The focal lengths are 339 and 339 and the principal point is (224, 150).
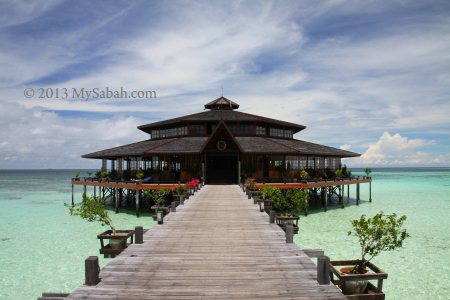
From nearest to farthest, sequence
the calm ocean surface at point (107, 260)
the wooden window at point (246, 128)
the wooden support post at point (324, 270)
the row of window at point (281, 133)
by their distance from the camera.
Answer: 1. the wooden support post at point (324, 270)
2. the calm ocean surface at point (107, 260)
3. the wooden window at point (246, 128)
4. the row of window at point (281, 133)

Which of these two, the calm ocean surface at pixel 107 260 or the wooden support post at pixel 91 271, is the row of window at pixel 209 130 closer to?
the calm ocean surface at pixel 107 260

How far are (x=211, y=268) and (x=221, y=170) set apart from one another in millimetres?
30103

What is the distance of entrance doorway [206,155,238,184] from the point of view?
37.5 m

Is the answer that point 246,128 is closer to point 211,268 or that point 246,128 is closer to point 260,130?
point 260,130

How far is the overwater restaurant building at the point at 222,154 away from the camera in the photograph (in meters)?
35.0

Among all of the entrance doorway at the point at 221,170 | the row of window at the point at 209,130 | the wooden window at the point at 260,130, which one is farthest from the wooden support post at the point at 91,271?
the wooden window at the point at 260,130

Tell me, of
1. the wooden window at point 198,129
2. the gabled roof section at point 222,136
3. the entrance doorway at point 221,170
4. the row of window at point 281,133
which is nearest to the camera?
the gabled roof section at point 222,136

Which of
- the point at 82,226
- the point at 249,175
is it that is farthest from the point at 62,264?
the point at 249,175

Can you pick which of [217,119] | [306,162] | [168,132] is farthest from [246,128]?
[168,132]

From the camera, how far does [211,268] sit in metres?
8.94

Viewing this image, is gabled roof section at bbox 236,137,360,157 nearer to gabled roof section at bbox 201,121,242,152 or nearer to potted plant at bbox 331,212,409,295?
gabled roof section at bbox 201,121,242,152

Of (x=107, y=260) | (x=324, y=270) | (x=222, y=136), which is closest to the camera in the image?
(x=324, y=270)

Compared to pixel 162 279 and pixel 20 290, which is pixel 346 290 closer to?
pixel 162 279

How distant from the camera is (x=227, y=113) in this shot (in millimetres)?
44812
